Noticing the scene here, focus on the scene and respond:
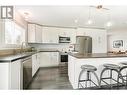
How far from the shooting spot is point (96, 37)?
7.42m

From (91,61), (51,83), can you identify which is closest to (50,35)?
(51,83)

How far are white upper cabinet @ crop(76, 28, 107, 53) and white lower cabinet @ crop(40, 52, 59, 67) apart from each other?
1890 mm

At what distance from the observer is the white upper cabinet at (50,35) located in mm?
6711

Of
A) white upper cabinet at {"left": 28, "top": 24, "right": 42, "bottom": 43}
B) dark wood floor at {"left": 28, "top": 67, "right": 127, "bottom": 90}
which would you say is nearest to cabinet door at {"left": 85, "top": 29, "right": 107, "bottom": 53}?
white upper cabinet at {"left": 28, "top": 24, "right": 42, "bottom": 43}

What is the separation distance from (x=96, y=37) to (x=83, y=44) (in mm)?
1200

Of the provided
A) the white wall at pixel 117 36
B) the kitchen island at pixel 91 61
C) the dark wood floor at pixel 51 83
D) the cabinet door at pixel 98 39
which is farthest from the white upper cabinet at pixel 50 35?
the white wall at pixel 117 36

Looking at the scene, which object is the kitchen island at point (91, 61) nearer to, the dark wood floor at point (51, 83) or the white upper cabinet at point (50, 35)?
the dark wood floor at point (51, 83)

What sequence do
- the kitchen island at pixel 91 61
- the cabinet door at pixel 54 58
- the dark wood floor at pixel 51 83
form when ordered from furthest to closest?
the cabinet door at pixel 54 58, the dark wood floor at pixel 51 83, the kitchen island at pixel 91 61

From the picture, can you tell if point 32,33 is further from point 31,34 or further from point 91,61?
point 91,61

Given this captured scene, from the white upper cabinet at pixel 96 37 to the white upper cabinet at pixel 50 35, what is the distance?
1272 mm

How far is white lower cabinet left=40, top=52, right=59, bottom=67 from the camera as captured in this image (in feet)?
20.9
